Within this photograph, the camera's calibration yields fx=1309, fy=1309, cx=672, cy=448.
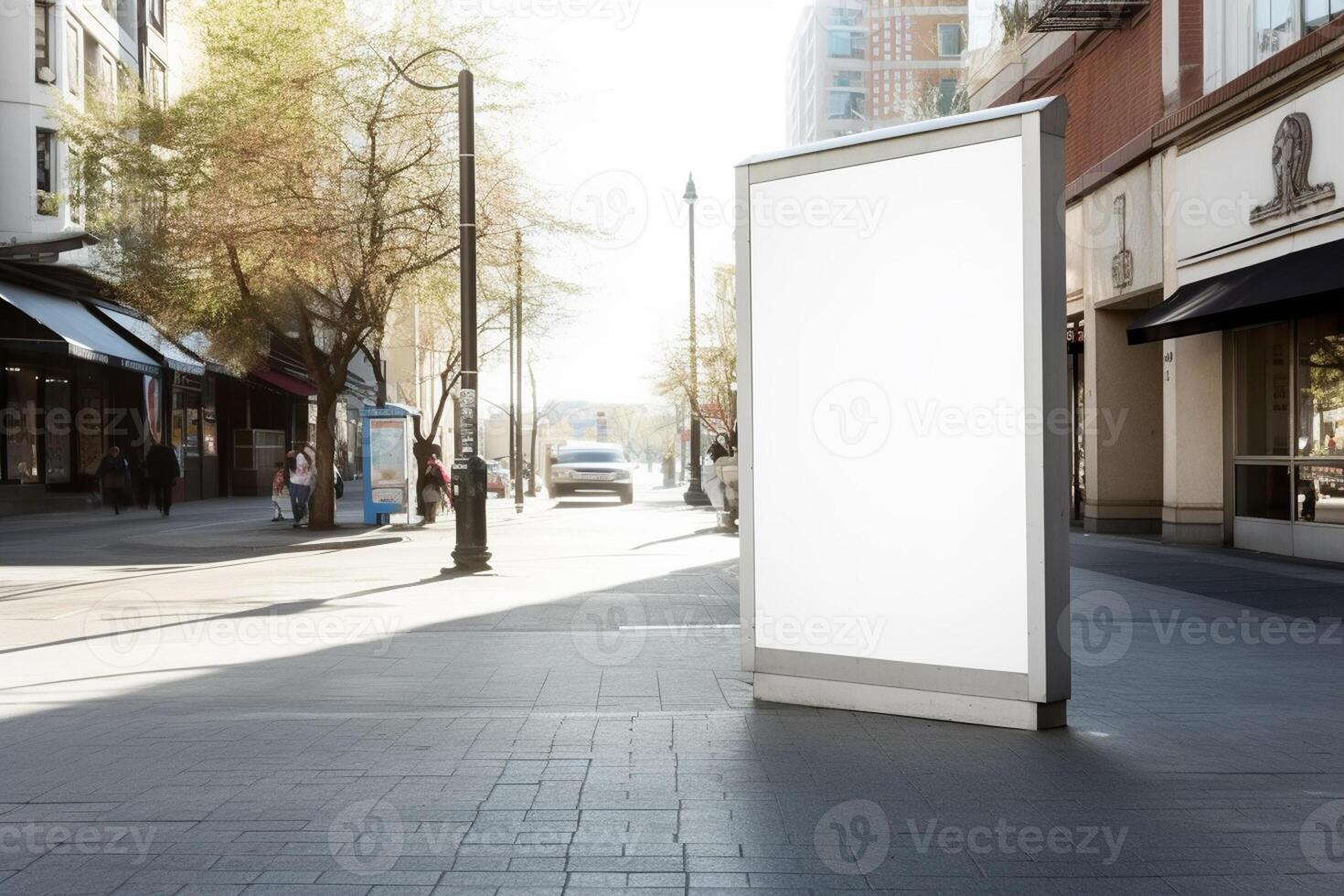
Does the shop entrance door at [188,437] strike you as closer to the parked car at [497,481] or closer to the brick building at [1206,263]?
the parked car at [497,481]

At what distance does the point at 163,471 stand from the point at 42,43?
10094 mm

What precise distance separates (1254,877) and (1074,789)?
110 cm

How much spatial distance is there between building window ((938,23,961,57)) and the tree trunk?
61.0 meters

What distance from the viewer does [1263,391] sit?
682 inches

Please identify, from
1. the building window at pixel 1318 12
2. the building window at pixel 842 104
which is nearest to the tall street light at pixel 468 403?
the building window at pixel 1318 12

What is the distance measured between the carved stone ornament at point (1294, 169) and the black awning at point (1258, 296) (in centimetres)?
60

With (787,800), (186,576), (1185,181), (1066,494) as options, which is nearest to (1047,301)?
(1066,494)

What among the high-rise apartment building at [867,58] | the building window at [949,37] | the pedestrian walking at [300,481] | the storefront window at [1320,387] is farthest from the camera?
the high-rise apartment building at [867,58]

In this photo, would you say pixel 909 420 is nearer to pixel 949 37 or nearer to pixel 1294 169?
pixel 1294 169

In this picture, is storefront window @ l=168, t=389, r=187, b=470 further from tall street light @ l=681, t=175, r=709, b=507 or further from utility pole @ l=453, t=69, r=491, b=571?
utility pole @ l=453, t=69, r=491, b=571

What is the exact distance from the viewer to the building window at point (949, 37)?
248 feet

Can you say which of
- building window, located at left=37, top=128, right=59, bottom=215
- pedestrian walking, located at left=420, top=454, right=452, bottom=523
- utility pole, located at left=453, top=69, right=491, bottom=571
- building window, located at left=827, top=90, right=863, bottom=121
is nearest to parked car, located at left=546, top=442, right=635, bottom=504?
pedestrian walking, located at left=420, top=454, right=452, bottom=523

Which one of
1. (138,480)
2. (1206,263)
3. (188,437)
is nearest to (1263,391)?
(1206,263)

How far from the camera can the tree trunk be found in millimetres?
22656
